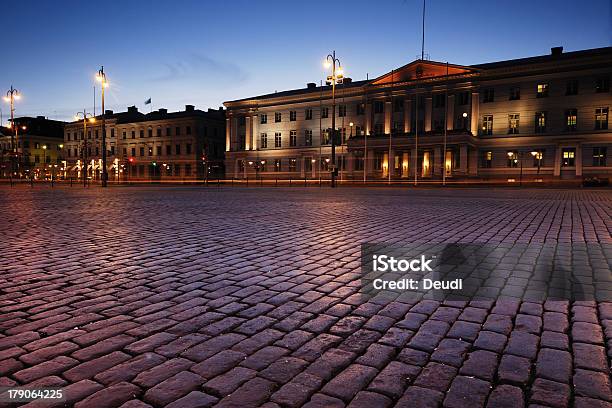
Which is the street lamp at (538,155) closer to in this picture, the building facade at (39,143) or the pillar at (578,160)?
the pillar at (578,160)

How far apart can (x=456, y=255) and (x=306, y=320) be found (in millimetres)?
3435

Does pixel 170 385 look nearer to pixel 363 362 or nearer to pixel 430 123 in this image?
pixel 363 362

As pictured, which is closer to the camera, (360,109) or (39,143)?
(360,109)

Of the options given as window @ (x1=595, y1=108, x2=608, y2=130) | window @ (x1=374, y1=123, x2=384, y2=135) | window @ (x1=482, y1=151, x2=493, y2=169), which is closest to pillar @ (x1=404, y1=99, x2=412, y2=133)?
window @ (x1=374, y1=123, x2=384, y2=135)

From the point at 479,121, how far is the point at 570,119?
9.92 m

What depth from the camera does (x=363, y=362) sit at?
2758mm

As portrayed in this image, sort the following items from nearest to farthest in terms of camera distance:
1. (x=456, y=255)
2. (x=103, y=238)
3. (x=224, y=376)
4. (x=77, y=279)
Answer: (x=224, y=376)
(x=77, y=279)
(x=456, y=255)
(x=103, y=238)

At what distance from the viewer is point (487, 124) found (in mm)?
53250

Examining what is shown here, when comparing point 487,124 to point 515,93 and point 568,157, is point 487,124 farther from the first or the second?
point 568,157

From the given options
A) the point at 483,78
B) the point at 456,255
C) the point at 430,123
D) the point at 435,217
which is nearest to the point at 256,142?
the point at 430,123

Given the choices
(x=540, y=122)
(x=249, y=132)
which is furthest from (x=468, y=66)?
(x=249, y=132)

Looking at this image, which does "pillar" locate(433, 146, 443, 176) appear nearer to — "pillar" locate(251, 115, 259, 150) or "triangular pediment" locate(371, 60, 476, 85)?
"triangular pediment" locate(371, 60, 476, 85)
